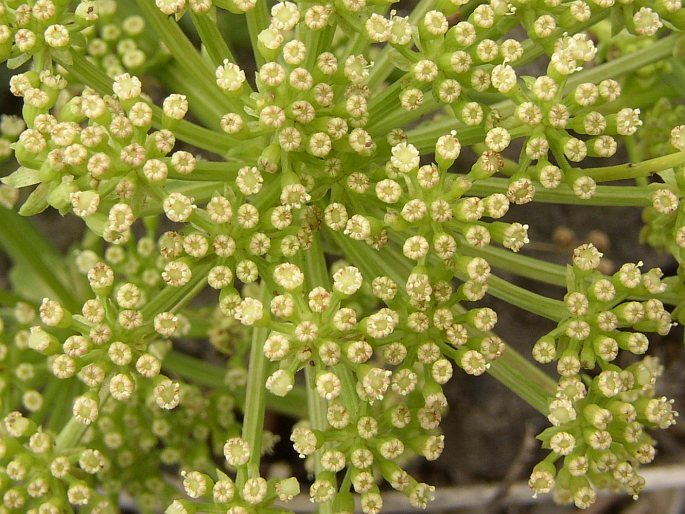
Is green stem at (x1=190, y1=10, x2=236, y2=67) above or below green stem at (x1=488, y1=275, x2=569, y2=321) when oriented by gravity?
above

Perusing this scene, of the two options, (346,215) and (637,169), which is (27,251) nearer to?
(346,215)

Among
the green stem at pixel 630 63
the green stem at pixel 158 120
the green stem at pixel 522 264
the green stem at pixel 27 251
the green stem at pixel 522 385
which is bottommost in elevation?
the green stem at pixel 522 385

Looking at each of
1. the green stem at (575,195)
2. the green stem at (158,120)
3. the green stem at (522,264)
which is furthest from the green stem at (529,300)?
the green stem at (158,120)

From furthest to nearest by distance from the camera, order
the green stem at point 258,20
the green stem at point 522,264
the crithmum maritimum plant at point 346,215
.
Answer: the green stem at point 522,264
the green stem at point 258,20
the crithmum maritimum plant at point 346,215

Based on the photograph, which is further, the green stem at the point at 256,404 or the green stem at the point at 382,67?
the green stem at the point at 382,67

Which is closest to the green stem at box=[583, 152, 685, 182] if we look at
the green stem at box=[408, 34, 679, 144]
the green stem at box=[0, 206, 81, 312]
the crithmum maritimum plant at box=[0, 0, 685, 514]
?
the crithmum maritimum plant at box=[0, 0, 685, 514]

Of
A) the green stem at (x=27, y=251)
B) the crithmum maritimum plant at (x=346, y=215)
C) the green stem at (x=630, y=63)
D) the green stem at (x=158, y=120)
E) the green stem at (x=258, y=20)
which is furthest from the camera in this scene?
the green stem at (x=27, y=251)

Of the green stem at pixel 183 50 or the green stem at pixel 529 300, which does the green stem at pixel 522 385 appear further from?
the green stem at pixel 183 50

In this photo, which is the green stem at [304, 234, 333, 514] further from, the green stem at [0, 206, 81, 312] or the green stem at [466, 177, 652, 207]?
the green stem at [0, 206, 81, 312]

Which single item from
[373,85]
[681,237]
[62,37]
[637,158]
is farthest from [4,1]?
[637,158]

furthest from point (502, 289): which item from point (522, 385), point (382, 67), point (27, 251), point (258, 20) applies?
point (27, 251)
